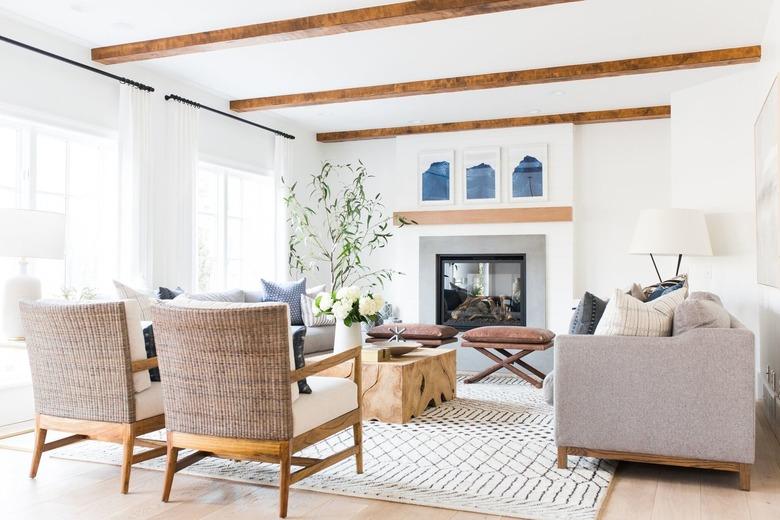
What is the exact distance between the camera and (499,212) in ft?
25.3

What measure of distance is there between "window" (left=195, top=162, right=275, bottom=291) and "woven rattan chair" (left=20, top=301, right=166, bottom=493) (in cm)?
308

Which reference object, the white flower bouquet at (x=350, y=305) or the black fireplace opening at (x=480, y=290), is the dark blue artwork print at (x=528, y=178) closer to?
the black fireplace opening at (x=480, y=290)

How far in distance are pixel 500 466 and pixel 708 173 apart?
3.93 metres

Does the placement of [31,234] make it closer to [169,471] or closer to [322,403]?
[169,471]

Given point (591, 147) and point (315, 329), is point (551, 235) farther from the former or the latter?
point (315, 329)

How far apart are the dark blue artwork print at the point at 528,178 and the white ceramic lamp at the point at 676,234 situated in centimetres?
187

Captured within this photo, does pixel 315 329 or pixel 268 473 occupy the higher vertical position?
pixel 315 329

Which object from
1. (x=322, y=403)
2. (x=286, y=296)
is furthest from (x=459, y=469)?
(x=286, y=296)

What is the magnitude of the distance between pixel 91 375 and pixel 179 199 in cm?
310

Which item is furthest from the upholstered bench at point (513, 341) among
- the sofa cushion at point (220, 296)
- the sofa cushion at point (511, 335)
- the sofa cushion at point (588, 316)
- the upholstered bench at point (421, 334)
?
the sofa cushion at point (220, 296)

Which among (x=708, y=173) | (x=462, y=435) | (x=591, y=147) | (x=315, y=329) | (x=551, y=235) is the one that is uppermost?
(x=591, y=147)

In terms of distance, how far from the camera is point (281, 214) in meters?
7.52

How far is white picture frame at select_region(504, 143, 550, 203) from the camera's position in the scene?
7547mm

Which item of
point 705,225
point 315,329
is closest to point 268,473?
point 315,329
